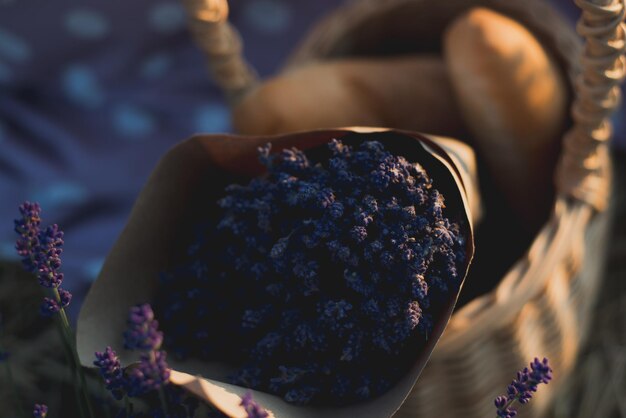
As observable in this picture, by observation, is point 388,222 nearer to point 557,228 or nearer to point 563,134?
point 557,228

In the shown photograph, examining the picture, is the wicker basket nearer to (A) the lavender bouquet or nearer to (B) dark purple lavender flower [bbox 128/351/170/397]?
(A) the lavender bouquet

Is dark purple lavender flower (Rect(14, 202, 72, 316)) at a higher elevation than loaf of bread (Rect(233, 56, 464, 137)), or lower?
higher

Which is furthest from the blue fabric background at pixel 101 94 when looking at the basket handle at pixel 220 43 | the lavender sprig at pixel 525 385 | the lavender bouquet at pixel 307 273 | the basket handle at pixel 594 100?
the lavender sprig at pixel 525 385

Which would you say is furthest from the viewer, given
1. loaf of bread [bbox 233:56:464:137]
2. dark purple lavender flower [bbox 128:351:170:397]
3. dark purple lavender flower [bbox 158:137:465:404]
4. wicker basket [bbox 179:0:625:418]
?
loaf of bread [bbox 233:56:464:137]

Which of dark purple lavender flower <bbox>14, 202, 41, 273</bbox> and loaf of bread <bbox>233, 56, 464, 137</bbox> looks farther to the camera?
loaf of bread <bbox>233, 56, 464, 137</bbox>

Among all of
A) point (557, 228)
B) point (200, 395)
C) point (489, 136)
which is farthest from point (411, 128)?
point (200, 395)

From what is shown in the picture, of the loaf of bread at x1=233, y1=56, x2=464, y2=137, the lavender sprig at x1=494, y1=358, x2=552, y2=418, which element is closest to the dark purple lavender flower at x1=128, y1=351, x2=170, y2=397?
the lavender sprig at x1=494, y1=358, x2=552, y2=418

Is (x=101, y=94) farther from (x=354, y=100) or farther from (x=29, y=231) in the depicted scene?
(x=29, y=231)
